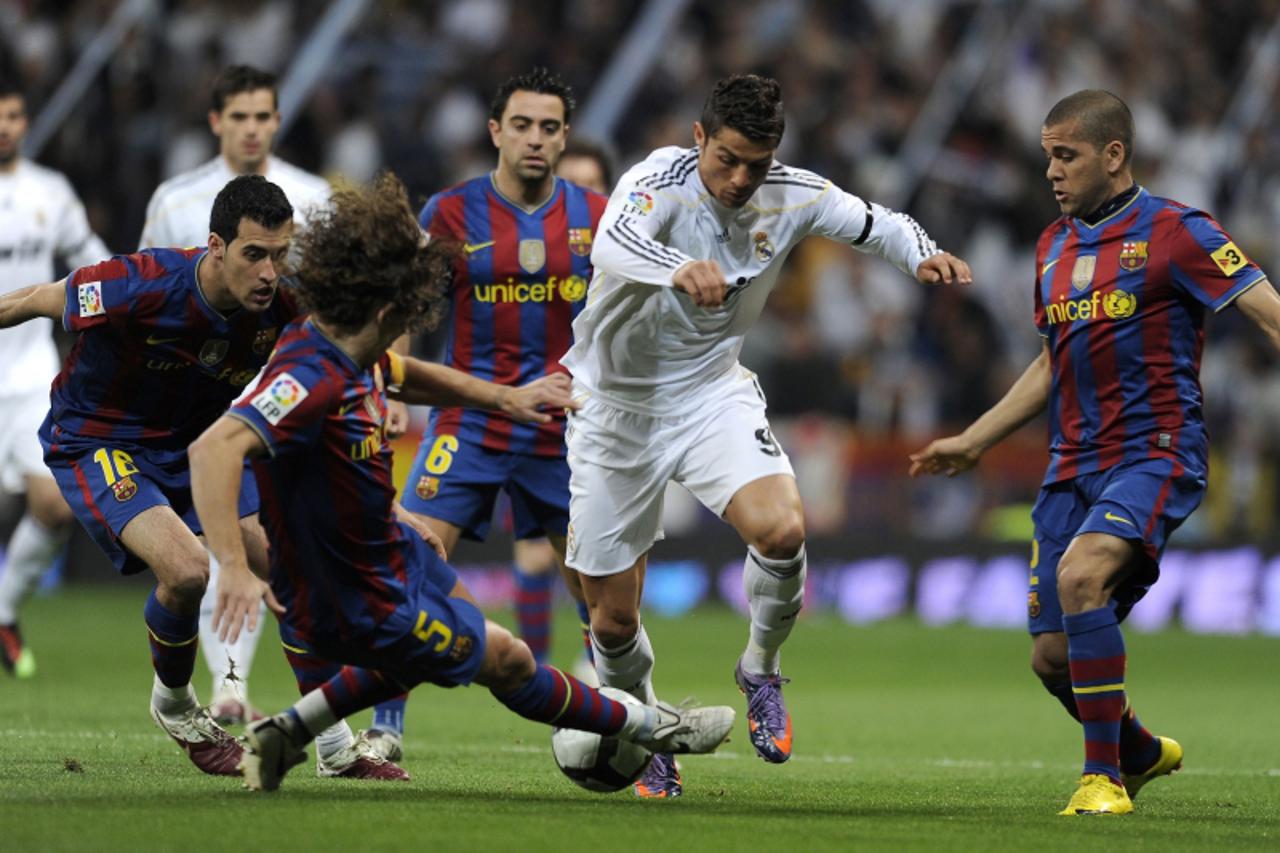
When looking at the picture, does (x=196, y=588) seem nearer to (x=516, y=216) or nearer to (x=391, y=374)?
(x=391, y=374)

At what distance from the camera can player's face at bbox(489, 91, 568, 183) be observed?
861cm

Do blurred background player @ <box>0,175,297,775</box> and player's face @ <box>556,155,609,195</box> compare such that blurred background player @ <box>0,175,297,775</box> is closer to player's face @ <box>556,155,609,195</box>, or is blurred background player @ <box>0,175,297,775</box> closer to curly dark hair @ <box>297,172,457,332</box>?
curly dark hair @ <box>297,172,457,332</box>

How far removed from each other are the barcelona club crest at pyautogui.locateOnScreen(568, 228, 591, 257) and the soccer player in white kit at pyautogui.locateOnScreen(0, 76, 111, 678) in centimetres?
326

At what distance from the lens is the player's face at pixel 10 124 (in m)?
10.8

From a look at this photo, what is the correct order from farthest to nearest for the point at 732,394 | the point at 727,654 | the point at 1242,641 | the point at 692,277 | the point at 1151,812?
1. the point at 1242,641
2. the point at 727,654
3. the point at 732,394
4. the point at 1151,812
5. the point at 692,277

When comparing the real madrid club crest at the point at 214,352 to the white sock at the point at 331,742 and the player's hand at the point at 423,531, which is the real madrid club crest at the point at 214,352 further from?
the white sock at the point at 331,742

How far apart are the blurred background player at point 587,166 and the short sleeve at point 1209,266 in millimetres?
3387

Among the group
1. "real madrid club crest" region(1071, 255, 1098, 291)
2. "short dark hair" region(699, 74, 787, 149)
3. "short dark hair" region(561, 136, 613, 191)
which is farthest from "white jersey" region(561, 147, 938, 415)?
"short dark hair" region(561, 136, 613, 191)

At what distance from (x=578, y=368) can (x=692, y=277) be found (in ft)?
4.57

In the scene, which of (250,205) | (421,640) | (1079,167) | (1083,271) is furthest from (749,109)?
(421,640)

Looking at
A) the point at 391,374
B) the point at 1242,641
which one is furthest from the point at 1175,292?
the point at 1242,641

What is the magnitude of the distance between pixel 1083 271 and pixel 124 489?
341 cm

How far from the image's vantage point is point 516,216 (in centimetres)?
867

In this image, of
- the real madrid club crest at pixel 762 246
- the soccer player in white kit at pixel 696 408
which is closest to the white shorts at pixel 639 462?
the soccer player in white kit at pixel 696 408
